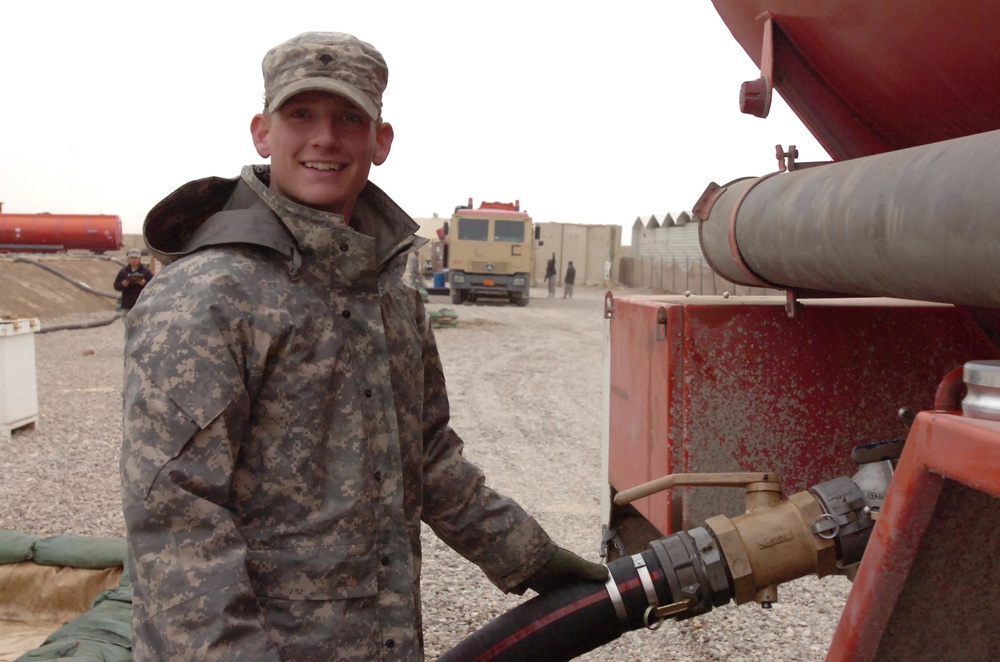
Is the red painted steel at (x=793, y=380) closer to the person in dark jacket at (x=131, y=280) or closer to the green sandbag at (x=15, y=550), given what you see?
the green sandbag at (x=15, y=550)

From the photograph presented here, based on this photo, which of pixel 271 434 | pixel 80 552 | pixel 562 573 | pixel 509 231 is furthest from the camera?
pixel 509 231

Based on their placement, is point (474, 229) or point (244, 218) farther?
point (474, 229)

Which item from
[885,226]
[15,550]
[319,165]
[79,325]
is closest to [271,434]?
[319,165]

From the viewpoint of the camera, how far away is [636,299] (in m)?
2.75

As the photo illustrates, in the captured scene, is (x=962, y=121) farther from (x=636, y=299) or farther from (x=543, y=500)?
(x=543, y=500)

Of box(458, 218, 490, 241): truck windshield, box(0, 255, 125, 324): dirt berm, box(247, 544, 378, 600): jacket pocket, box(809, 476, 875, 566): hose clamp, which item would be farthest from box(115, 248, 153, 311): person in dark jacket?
box(809, 476, 875, 566): hose clamp

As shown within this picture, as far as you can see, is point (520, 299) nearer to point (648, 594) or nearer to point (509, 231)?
point (509, 231)

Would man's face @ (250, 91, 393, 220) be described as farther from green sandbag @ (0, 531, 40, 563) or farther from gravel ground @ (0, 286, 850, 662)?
green sandbag @ (0, 531, 40, 563)

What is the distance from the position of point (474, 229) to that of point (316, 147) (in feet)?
67.7

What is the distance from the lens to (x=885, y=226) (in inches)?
65.0

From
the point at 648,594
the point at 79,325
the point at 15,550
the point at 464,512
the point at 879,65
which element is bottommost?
the point at 79,325

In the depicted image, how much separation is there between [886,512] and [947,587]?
0.20 metres

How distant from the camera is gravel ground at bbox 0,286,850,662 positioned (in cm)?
365

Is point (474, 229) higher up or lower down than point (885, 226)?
higher up
